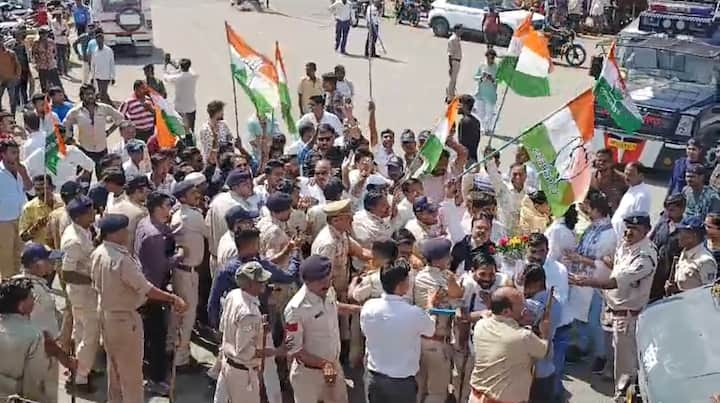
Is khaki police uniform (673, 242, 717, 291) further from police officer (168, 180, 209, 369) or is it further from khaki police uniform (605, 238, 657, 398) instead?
police officer (168, 180, 209, 369)

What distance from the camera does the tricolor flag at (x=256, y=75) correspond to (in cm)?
1150

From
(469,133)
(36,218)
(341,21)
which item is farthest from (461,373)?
(341,21)

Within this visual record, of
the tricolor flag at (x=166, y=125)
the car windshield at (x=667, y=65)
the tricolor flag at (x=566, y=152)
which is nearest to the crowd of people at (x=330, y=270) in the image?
the tricolor flag at (x=566, y=152)

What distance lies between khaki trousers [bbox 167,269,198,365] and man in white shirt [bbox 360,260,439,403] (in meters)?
2.23

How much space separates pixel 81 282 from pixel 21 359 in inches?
72.5

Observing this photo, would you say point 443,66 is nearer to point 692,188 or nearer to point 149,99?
point 149,99

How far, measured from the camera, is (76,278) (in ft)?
26.7

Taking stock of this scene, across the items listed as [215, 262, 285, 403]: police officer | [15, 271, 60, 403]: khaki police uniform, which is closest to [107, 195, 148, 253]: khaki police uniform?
[15, 271, 60, 403]: khaki police uniform

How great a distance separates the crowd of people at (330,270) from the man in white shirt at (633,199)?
0.08 ft

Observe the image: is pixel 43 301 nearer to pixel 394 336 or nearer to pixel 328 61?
pixel 394 336

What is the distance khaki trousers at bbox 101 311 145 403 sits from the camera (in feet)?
24.8

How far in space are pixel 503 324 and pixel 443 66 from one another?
1882cm

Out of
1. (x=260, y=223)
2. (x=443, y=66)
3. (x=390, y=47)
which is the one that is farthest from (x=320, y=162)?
(x=390, y=47)

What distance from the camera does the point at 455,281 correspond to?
24.0 feet
